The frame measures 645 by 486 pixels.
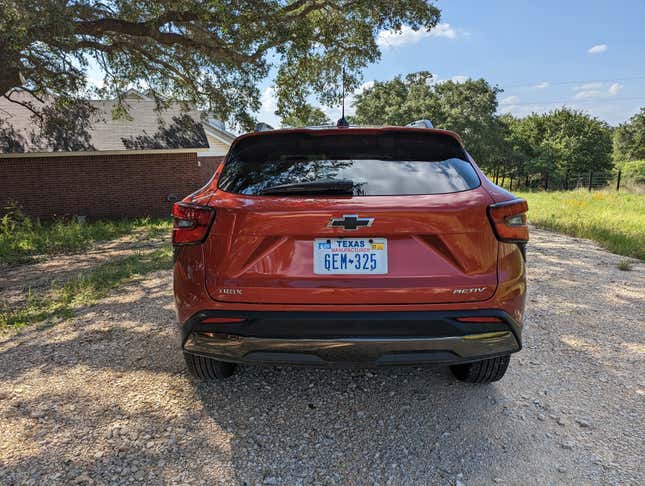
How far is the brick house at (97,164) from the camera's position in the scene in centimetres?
1461

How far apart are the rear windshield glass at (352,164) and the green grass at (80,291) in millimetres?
3321

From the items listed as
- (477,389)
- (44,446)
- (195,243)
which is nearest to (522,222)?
(477,389)

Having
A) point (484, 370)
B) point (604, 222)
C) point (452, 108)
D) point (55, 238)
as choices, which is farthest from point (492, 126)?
point (484, 370)

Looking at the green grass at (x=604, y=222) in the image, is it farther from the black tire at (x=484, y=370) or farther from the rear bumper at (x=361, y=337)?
the rear bumper at (x=361, y=337)

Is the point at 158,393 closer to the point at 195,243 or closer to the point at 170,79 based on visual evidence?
the point at 195,243

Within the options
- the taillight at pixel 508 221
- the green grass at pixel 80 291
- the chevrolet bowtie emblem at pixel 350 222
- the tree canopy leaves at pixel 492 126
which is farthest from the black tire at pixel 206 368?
the tree canopy leaves at pixel 492 126

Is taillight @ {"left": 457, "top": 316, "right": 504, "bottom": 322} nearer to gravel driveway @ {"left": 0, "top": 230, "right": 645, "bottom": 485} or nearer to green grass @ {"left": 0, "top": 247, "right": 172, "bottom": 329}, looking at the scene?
gravel driveway @ {"left": 0, "top": 230, "right": 645, "bottom": 485}

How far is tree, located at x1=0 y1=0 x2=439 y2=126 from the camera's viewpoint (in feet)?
23.4

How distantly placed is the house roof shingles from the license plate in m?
13.4

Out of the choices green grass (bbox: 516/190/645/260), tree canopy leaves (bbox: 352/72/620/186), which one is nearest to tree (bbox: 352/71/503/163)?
tree canopy leaves (bbox: 352/72/620/186)

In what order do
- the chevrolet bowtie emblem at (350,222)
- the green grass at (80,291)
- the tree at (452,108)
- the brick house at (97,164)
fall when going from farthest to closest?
the tree at (452,108), the brick house at (97,164), the green grass at (80,291), the chevrolet bowtie emblem at (350,222)

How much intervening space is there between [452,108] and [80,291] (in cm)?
3655

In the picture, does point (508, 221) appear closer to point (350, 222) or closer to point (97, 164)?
point (350, 222)

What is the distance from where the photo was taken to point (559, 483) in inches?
75.7
